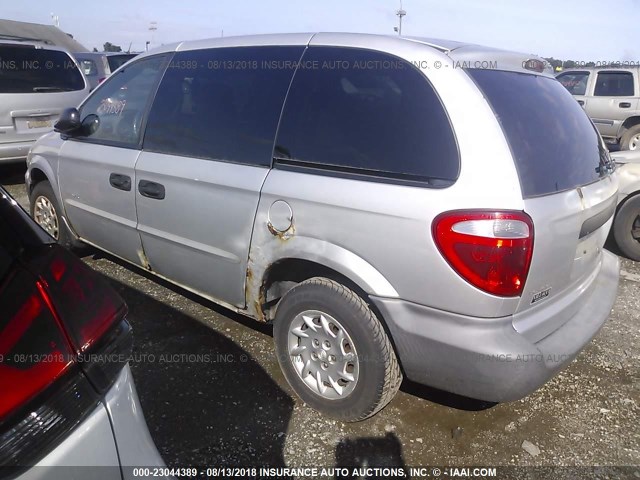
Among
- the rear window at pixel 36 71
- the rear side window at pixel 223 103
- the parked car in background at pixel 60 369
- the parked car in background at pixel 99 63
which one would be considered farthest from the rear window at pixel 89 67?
the parked car in background at pixel 60 369

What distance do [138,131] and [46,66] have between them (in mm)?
4993

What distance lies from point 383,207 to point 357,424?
3.75ft

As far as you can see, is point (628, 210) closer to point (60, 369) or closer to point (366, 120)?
point (366, 120)

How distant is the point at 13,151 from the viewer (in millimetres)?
6676

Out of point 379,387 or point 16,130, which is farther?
point 16,130

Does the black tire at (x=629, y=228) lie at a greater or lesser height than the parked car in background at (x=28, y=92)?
lesser

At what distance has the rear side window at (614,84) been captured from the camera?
10203mm

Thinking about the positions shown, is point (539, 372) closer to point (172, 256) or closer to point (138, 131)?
point (172, 256)

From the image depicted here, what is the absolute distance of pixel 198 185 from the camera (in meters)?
2.82

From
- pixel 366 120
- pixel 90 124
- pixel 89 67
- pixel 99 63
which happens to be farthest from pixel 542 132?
pixel 89 67

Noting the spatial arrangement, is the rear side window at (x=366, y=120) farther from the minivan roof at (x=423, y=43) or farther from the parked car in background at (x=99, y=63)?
the parked car in background at (x=99, y=63)

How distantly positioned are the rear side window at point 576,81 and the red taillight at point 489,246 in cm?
1058

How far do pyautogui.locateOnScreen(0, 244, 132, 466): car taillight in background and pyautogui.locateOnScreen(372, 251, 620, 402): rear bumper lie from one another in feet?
4.07

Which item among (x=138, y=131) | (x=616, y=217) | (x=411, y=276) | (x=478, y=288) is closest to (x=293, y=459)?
(x=411, y=276)
